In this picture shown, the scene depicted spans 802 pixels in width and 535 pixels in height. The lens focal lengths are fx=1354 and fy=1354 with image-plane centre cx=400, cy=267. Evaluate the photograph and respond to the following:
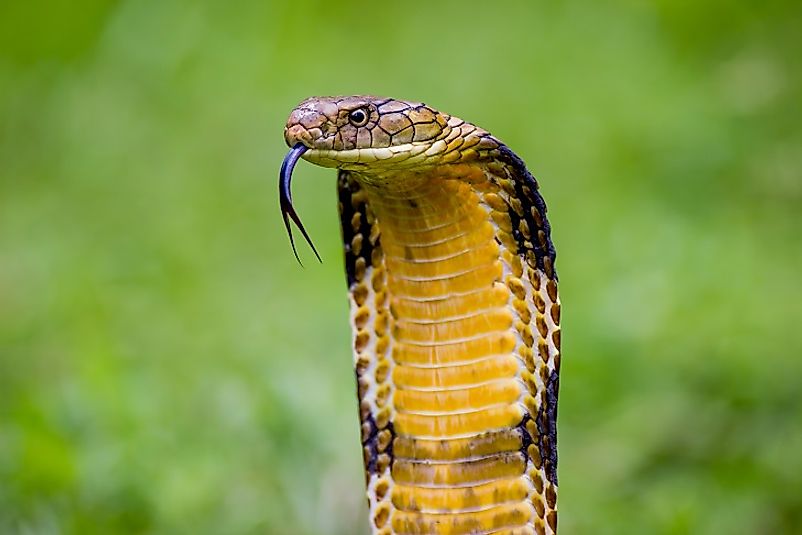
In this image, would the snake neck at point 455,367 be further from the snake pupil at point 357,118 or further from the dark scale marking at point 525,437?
Answer: the snake pupil at point 357,118

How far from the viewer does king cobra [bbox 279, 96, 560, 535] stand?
2.81 metres

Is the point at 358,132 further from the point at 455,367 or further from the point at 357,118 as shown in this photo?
the point at 455,367

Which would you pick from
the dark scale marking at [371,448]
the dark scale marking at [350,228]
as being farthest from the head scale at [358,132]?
the dark scale marking at [371,448]

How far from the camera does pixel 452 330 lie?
2.92 meters

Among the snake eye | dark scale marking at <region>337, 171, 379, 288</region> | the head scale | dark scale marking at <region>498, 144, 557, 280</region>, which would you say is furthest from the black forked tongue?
dark scale marking at <region>498, 144, 557, 280</region>

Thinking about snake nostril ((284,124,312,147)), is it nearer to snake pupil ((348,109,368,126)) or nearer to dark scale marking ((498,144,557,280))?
snake pupil ((348,109,368,126))

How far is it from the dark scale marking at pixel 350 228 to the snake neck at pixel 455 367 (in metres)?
0.01

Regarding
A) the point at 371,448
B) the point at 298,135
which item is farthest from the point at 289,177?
the point at 371,448

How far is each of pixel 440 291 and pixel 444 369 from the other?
169mm

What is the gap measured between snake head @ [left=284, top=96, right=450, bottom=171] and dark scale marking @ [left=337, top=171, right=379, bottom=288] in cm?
28
